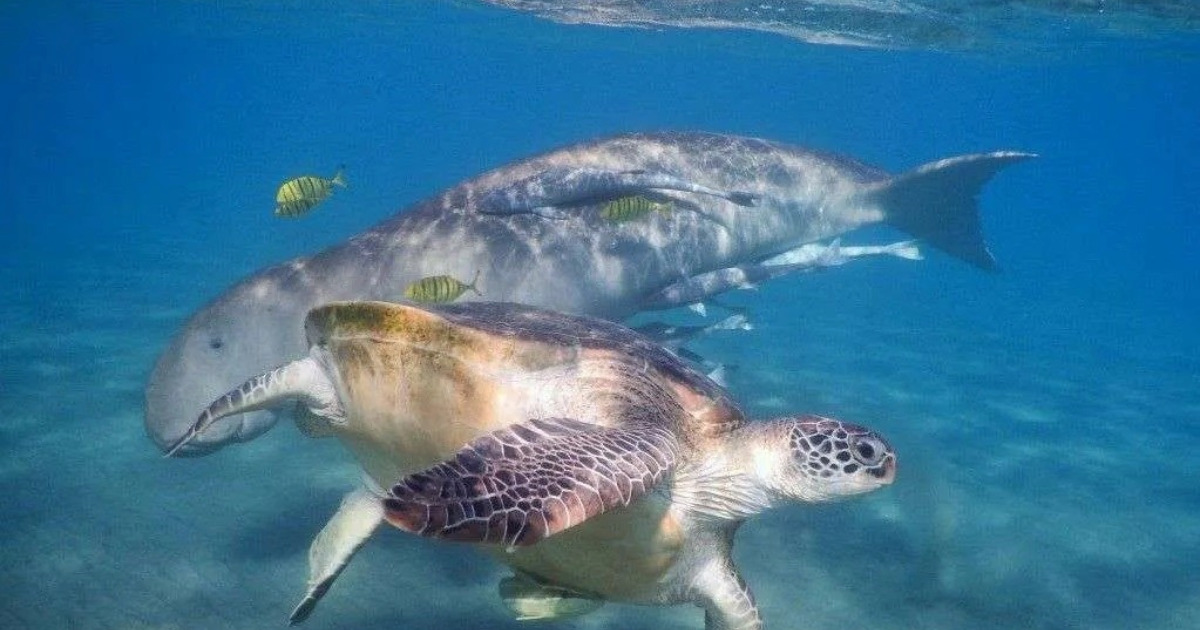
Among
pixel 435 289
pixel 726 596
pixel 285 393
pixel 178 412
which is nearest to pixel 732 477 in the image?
pixel 726 596

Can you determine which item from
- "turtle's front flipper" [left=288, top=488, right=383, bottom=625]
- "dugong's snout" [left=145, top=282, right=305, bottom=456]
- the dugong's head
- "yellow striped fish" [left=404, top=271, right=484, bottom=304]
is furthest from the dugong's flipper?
"turtle's front flipper" [left=288, top=488, right=383, bottom=625]

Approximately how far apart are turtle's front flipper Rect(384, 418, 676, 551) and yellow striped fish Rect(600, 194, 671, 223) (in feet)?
13.2

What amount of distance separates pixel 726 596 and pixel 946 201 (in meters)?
6.60

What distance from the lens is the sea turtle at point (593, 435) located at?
3381mm

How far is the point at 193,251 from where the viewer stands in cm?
2652

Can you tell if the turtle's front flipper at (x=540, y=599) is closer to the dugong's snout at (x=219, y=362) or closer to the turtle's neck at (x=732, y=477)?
the turtle's neck at (x=732, y=477)

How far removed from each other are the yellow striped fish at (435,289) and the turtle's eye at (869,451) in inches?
141

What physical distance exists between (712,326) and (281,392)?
4.00 m

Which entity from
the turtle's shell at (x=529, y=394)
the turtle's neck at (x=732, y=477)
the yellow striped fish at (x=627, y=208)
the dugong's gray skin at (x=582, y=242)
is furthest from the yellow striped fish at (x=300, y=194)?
the turtle's neck at (x=732, y=477)

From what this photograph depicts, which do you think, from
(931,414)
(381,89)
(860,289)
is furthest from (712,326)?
(381,89)

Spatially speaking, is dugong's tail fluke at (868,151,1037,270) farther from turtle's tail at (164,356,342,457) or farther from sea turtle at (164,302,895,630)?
turtle's tail at (164,356,342,457)

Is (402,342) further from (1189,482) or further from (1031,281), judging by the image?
(1031,281)

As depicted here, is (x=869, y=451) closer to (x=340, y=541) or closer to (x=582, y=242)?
(x=340, y=541)

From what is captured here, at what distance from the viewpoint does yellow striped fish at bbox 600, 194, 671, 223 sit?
6742 millimetres
